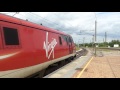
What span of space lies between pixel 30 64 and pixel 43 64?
2446 mm

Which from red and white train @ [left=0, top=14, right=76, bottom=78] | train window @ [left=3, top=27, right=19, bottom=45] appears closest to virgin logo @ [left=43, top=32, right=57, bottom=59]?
red and white train @ [left=0, top=14, right=76, bottom=78]

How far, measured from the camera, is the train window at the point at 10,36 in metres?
7.91

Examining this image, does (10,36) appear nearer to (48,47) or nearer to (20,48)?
(20,48)

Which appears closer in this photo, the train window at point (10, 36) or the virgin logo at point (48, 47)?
the train window at point (10, 36)

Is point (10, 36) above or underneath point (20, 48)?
above

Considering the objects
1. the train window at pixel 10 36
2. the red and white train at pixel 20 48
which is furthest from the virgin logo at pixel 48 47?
the train window at pixel 10 36

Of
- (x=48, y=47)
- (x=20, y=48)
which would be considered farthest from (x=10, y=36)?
(x=48, y=47)

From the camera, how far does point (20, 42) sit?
9.20m

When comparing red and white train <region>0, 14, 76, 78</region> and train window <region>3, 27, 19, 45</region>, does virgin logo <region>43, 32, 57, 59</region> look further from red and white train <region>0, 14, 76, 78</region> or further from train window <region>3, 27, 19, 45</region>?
train window <region>3, 27, 19, 45</region>

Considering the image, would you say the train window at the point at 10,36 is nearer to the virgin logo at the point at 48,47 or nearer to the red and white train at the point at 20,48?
the red and white train at the point at 20,48

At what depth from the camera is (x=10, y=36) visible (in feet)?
27.3
